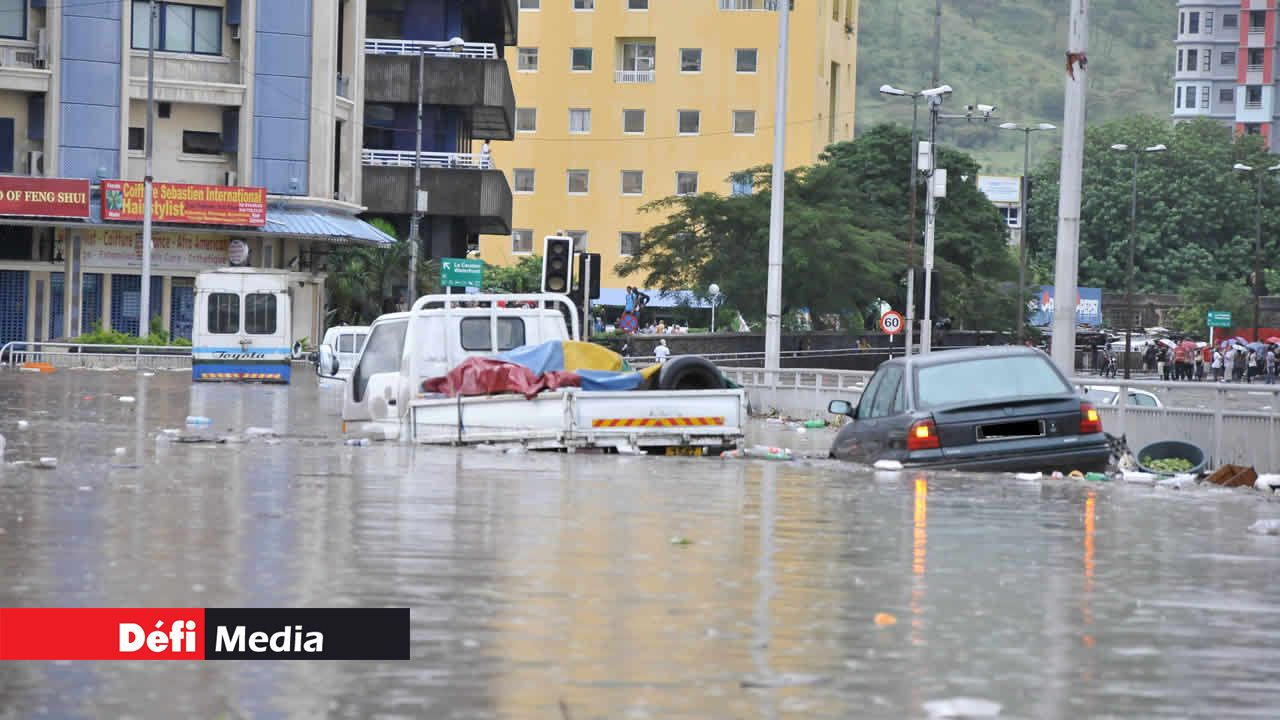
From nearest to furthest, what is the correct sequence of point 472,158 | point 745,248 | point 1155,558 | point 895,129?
point 1155,558 → point 745,248 → point 472,158 → point 895,129

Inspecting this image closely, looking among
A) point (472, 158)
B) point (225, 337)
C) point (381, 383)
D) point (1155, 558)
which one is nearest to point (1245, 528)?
point (1155, 558)

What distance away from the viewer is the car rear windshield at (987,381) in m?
17.1

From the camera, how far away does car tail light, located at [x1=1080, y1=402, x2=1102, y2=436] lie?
1709cm

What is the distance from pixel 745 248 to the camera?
231 feet

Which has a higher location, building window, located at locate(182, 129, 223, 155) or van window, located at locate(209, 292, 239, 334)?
building window, located at locate(182, 129, 223, 155)

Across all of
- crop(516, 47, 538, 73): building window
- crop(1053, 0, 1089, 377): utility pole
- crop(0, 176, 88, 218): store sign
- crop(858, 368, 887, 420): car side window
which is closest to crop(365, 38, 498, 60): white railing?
crop(0, 176, 88, 218): store sign

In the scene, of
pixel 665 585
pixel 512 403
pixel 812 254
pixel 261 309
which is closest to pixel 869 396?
pixel 512 403

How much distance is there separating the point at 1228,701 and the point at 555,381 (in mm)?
15144

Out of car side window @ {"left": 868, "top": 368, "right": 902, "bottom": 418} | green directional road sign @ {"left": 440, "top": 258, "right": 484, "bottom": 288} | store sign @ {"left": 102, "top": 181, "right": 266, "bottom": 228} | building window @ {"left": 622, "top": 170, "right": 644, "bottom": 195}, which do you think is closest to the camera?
car side window @ {"left": 868, "top": 368, "right": 902, "bottom": 418}

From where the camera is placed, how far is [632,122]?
113m

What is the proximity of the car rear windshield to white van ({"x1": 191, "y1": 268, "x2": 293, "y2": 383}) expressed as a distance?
31249mm

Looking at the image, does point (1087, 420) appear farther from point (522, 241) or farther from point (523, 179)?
point (522, 241)

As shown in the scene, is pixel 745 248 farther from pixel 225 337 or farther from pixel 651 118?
pixel 651 118

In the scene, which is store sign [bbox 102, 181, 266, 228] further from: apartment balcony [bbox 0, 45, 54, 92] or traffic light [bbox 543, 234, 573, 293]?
traffic light [bbox 543, 234, 573, 293]
